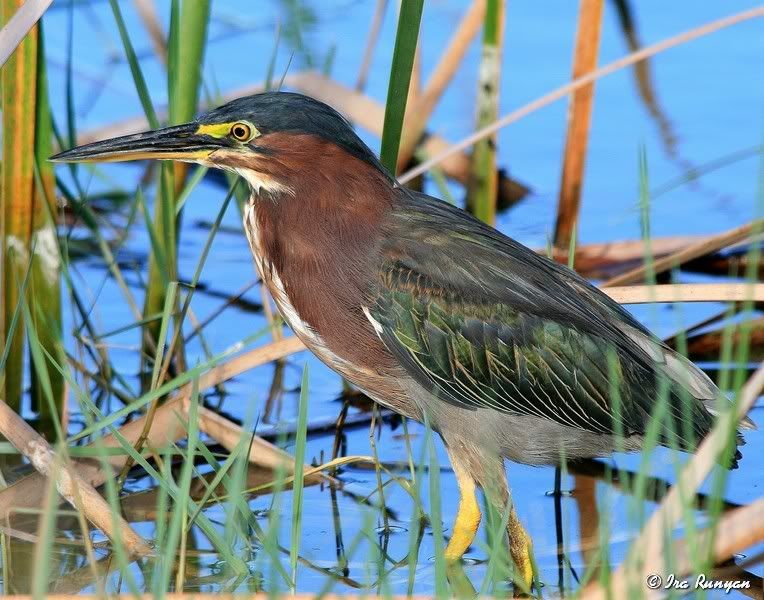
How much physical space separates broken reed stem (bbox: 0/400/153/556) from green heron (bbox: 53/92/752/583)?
2.72 ft

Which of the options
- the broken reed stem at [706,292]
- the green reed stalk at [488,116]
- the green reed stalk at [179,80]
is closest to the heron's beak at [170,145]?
the green reed stalk at [179,80]

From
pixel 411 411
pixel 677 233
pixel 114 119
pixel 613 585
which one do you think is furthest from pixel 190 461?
pixel 114 119

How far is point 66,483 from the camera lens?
3.77 m

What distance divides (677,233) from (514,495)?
2716mm

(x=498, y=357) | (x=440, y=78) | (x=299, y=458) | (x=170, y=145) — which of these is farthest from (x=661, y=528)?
(x=440, y=78)

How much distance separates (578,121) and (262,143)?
252 cm

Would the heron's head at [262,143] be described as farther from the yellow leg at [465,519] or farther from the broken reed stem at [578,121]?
the broken reed stem at [578,121]

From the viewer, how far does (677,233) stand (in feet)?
23.2

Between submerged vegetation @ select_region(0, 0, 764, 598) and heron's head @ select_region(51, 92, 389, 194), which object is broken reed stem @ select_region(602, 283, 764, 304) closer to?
submerged vegetation @ select_region(0, 0, 764, 598)

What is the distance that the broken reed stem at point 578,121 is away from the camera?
6.01 metres

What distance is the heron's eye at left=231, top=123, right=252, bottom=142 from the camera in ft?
13.4

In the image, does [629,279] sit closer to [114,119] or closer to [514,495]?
[514,495]

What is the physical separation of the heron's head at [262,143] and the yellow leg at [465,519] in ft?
3.44

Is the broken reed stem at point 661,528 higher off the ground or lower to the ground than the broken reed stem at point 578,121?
lower
